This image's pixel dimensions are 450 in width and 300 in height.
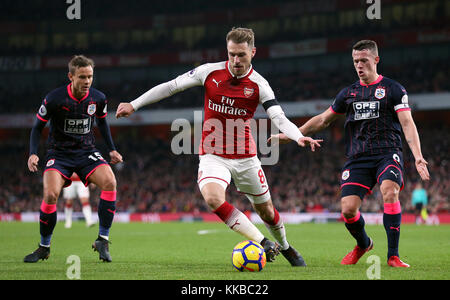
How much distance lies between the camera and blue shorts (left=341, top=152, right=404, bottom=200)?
7.13 metres

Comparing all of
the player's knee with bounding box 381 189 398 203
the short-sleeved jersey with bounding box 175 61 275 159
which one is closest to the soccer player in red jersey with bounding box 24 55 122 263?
the short-sleeved jersey with bounding box 175 61 275 159

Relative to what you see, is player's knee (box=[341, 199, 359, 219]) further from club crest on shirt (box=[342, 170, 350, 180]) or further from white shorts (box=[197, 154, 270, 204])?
white shorts (box=[197, 154, 270, 204])

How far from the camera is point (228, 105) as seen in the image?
6.99m

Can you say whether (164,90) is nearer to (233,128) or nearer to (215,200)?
(233,128)

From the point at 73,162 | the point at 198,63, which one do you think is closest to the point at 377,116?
the point at 73,162

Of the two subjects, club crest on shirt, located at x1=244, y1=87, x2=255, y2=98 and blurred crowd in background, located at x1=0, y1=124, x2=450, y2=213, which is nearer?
club crest on shirt, located at x1=244, y1=87, x2=255, y2=98

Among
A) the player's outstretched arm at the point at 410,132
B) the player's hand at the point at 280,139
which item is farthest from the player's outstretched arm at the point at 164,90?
the player's outstretched arm at the point at 410,132

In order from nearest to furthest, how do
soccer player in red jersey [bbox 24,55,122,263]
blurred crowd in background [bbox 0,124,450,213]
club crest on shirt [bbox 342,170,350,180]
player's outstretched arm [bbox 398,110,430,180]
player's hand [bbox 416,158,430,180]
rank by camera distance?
player's hand [bbox 416,158,430,180]
player's outstretched arm [bbox 398,110,430,180]
club crest on shirt [bbox 342,170,350,180]
soccer player in red jersey [bbox 24,55,122,263]
blurred crowd in background [bbox 0,124,450,213]

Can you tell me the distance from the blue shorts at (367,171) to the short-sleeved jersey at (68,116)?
3.60m

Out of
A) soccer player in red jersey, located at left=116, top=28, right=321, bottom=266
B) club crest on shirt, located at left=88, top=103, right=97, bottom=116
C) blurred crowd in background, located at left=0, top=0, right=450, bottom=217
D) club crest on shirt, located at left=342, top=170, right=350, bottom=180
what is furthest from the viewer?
blurred crowd in background, located at left=0, top=0, right=450, bottom=217

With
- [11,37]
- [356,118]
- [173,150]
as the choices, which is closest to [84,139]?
[356,118]

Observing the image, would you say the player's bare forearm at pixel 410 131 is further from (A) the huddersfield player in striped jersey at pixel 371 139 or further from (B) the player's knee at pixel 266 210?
(B) the player's knee at pixel 266 210

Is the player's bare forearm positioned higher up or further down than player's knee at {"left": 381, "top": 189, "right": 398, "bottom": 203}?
higher up

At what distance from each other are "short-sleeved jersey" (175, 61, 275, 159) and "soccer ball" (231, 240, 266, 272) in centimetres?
107
